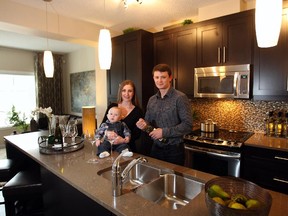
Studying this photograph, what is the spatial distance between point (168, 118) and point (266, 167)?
1211 millimetres

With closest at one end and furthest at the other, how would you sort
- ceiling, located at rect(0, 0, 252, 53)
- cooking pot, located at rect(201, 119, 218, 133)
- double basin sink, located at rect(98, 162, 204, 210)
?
double basin sink, located at rect(98, 162, 204, 210)
ceiling, located at rect(0, 0, 252, 53)
cooking pot, located at rect(201, 119, 218, 133)

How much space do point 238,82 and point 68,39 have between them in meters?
2.71

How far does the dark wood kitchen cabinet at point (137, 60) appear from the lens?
3104mm

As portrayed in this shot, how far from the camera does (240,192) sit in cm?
90

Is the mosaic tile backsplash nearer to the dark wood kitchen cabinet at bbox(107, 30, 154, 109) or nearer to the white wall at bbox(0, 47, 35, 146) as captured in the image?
the dark wood kitchen cabinet at bbox(107, 30, 154, 109)

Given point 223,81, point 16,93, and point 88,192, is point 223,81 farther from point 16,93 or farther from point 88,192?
point 16,93

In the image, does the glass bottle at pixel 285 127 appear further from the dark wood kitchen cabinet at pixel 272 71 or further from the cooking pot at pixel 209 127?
the cooking pot at pixel 209 127

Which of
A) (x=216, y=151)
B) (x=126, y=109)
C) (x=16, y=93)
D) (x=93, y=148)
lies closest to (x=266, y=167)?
(x=216, y=151)

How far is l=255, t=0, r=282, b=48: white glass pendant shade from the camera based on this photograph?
1.03 meters

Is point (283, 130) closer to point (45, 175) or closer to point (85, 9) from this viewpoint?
point (45, 175)

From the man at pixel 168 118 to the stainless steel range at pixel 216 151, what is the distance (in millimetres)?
714

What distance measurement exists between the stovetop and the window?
500 cm

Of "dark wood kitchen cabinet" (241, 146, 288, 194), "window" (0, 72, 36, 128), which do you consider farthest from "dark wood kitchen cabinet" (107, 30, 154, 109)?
"window" (0, 72, 36, 128)

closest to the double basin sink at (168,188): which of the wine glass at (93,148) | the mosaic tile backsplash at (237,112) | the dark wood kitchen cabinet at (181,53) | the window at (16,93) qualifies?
the wine glass at (93,148)
